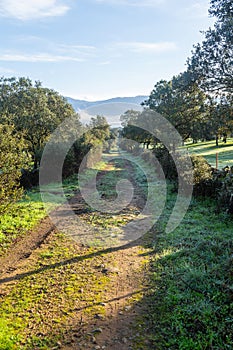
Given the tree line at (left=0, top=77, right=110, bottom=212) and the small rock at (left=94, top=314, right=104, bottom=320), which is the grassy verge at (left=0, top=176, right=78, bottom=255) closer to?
the tree line at (left=0, top=77, right=110, bottom=212)

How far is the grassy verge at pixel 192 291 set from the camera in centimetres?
406

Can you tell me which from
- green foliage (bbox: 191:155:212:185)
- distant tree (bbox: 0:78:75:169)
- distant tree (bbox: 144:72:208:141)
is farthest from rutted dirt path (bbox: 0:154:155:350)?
distant tree (bbox: 0:78:75:169)

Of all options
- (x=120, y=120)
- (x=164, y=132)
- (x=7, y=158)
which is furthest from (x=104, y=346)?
(x=120, y=120)

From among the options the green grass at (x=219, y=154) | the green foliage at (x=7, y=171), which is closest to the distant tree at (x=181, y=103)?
the green grass at (x=219, y=154)

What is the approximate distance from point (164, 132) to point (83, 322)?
A: 69.4ft

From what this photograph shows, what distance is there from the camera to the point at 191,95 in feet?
44.2

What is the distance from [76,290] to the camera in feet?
18.0

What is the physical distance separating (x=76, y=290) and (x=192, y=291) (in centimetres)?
236

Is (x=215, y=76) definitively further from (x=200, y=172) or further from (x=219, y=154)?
(x=219, y=154)

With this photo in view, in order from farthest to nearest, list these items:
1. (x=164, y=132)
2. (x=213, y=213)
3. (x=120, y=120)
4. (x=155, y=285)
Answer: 1. (x=120, y=120)
2. (x=164, y=132)
3. (x=213, y=213)
4. (x=155, y=285)

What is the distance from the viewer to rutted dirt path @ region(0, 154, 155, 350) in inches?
165

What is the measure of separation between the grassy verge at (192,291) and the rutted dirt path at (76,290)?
0.34 meters

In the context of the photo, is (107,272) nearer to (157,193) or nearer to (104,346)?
(104,346)

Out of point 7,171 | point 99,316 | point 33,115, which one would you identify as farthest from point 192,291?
point 33,115
